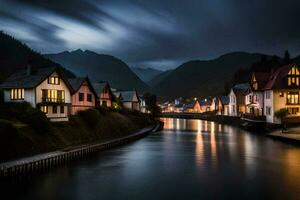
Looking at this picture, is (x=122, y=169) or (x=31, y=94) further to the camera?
(x=31, y=94)

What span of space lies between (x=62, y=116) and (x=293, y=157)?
3606cm

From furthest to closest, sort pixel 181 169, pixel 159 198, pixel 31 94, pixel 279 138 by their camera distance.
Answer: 1. pixel 279 138
2. pixel 31 94
3. pixel 181 169
4. pixel 159 198

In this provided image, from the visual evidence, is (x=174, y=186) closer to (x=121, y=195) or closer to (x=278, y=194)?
(x=121, y=195)

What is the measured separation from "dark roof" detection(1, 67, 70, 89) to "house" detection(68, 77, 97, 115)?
26.1 ft

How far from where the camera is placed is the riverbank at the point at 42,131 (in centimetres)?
3534

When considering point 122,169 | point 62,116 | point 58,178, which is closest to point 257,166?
point 122,169

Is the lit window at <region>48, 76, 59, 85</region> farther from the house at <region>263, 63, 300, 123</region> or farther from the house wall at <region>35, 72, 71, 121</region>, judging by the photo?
the house at <region>263, 63, 300, 123</region>

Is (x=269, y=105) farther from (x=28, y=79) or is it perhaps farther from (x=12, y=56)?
(x=12, y=56)

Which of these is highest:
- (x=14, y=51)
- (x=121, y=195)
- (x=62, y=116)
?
(x=14, y=51)

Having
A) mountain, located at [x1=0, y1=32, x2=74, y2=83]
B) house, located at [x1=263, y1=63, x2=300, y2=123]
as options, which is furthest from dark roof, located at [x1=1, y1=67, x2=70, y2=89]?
mountain, located at [x1=0, y1=32, x2=74, y2=83]

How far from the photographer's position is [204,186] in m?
30.3

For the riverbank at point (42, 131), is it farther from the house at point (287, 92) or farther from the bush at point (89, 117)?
the house at point (287, 92)

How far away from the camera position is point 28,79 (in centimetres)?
5294

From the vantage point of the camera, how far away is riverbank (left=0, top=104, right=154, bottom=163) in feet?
116
